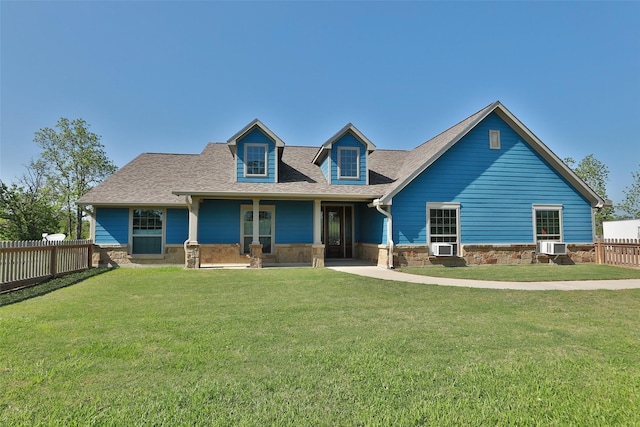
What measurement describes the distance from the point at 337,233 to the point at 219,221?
560 centimetres

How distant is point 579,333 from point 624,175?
146ft

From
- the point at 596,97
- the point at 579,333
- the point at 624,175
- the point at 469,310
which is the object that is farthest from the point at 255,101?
the point at 624,175

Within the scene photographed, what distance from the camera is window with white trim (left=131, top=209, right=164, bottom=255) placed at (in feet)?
48.0

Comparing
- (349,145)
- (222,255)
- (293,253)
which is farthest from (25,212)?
(349,145)

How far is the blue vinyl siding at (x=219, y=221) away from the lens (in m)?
14.8

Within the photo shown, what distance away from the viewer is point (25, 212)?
24969 mm

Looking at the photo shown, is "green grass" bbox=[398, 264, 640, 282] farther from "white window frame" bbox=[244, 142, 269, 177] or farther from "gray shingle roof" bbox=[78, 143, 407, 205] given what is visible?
"white window frame" bbox=[244, 142, 269, 177]

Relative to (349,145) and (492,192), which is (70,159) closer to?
(349,145)

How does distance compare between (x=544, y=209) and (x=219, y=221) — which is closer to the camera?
(x=544, y=209)

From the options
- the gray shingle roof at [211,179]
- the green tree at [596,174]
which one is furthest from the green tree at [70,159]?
the green tree at [596,174]

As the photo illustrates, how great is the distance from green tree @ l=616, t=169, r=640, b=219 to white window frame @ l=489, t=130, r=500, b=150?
113 feet

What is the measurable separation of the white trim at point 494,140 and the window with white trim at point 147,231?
1428 centimetres

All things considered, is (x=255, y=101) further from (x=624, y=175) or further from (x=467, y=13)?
(x=624, y=175)

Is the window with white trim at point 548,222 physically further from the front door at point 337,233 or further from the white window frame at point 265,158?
the white window frame at point 265,158
